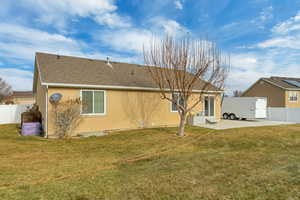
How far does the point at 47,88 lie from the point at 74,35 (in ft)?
20.6

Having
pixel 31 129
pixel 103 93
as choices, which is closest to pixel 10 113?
pixel 31 129

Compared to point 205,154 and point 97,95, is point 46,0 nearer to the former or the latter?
point 97,95

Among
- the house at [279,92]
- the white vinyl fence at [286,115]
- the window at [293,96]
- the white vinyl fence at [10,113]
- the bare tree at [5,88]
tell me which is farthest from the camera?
the bare tree at [5,88]

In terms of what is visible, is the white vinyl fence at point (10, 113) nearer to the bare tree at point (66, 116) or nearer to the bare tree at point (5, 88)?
the bare tree at point (66, 116)

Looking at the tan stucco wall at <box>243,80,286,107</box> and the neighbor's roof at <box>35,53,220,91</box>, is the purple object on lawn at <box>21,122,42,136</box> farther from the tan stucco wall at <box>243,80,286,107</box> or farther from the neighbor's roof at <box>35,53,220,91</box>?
the tan stucco wall at <box>243,80,286,107</box>

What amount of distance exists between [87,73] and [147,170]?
7650 millimetres

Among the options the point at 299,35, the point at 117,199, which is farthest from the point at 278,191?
the point at 299,35

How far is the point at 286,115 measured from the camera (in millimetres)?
15234

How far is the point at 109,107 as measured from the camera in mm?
9305

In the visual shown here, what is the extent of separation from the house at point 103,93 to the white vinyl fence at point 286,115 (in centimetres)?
849

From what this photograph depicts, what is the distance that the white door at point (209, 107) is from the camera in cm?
1302

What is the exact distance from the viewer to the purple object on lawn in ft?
27.8

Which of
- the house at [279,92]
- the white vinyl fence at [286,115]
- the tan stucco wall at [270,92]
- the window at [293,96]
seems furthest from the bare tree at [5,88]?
the window at [293,96]

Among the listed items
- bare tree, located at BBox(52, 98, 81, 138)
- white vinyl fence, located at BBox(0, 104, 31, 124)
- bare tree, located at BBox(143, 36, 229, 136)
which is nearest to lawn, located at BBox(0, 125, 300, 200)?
bare tree, located at BBox(52, 98, 81, 138)
